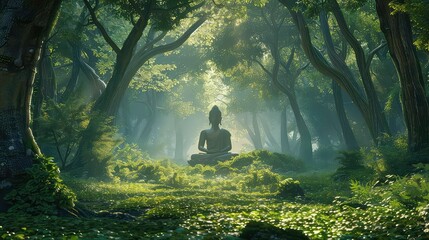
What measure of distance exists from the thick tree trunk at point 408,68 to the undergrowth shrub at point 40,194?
9.68 meters

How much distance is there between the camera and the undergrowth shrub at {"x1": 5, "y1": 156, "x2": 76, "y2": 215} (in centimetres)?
736

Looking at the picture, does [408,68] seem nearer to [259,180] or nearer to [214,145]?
[259,180]

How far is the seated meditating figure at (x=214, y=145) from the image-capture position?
2703 centimetres

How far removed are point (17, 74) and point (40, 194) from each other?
7.02ft

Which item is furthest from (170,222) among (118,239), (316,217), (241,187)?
(241,187)

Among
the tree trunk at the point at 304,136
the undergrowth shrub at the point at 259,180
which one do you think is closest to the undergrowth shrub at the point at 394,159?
the undergrowth shrub at the point at 259,180

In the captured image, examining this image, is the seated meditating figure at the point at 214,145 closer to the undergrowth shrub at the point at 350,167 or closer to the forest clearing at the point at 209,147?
the forest clearing at the point at 209,147

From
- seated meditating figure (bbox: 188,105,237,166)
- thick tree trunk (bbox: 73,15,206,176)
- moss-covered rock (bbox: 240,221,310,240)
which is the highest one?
thick tree trunk (bbox: 73,15,206,176)

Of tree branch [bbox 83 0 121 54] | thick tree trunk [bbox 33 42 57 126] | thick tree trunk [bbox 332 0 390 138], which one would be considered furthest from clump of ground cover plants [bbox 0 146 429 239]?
tree branch [bbox 83 0 121 54]

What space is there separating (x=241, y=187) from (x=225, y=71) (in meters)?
19.4

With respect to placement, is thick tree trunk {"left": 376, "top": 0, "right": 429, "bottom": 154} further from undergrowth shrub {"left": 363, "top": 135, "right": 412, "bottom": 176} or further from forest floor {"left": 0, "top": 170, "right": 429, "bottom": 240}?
forest floor {"left": 0, "top": 170, "right": 429, "bottom": 240}

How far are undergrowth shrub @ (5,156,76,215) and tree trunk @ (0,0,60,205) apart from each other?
265mm

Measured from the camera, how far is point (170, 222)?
6.97 metres

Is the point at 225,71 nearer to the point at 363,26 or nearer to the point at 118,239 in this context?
the point at 363,26
